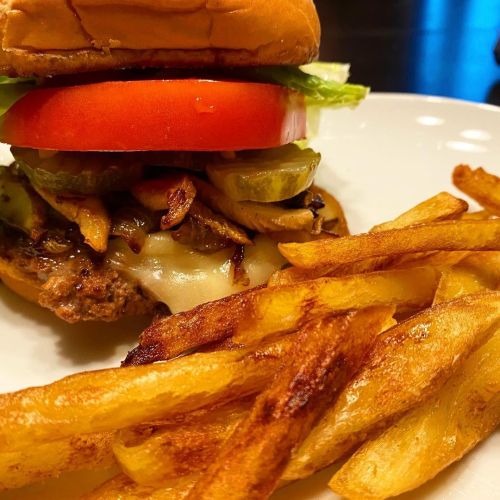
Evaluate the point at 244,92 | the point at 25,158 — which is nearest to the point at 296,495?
the point at 244,92

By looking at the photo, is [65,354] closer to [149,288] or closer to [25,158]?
[149,288]

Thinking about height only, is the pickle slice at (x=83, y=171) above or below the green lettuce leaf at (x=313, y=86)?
below

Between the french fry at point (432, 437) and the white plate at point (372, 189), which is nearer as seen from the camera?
the french fry at point (432, 437)

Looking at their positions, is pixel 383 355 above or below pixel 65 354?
above

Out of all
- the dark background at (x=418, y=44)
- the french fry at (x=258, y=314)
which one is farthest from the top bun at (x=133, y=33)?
the dark background at (x=418, y=44)

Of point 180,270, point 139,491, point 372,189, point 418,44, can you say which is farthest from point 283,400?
point 418,44

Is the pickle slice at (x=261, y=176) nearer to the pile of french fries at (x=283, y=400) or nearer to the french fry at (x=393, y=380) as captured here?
the pile of french fries at (x=283, y=400)
